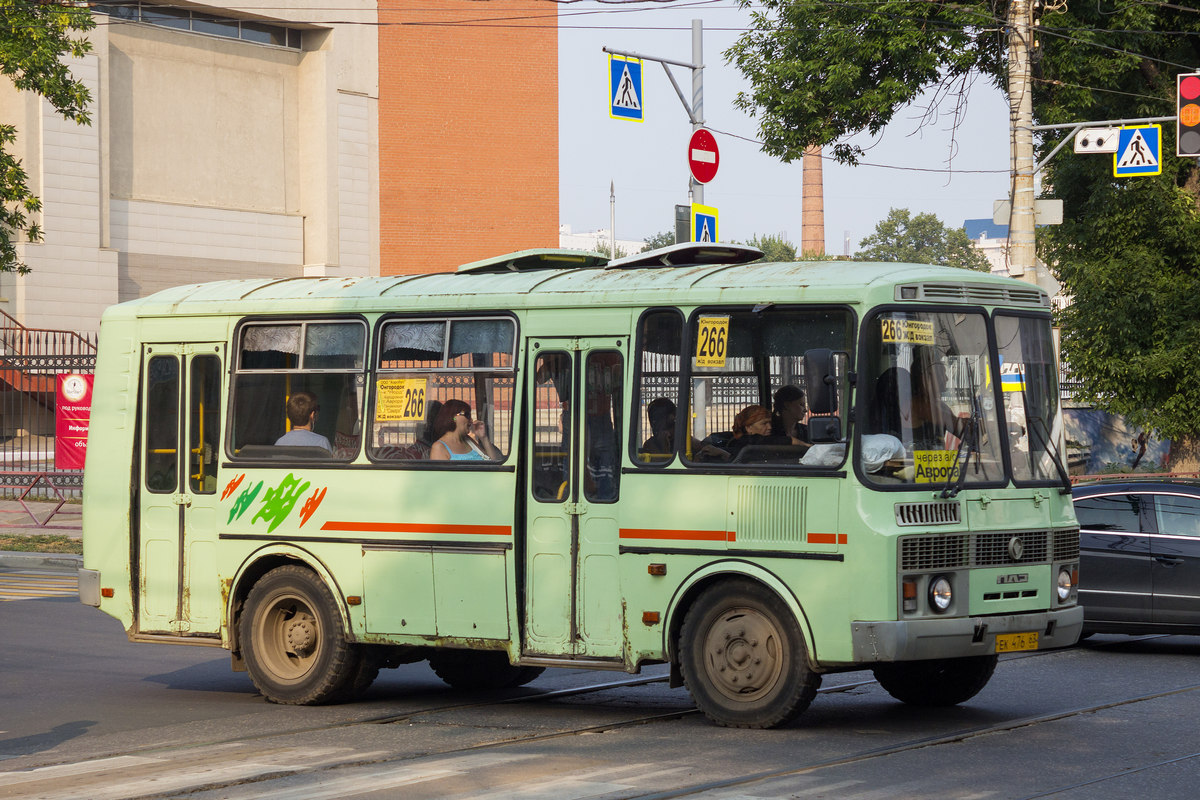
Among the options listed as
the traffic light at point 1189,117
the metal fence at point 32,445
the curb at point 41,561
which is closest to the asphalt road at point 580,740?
the traffic light at point 1189,117

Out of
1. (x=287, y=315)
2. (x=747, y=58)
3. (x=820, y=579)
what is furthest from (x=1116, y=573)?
(x=747, y=58)

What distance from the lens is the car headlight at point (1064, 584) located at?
986 centimetres

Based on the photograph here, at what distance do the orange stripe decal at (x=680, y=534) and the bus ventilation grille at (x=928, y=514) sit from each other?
1009 millimetres

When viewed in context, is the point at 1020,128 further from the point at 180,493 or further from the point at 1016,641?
the point at 180,493

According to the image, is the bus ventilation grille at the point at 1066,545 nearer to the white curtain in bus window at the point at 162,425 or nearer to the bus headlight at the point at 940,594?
the bus headlight at the point at 940,594

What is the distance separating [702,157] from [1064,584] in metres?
12.6

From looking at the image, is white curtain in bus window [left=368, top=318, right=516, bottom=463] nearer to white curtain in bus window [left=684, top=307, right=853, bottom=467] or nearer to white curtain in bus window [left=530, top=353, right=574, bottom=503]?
white curtain in bus window [left=530, top=353, right=574, bottom=503]

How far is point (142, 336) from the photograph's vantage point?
11914 mm

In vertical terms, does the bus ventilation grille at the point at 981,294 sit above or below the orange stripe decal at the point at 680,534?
above

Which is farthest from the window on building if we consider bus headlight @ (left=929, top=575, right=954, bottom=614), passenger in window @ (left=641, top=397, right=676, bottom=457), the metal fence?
bus headlight @ (left=929, top=575, right=954, bottom=614)

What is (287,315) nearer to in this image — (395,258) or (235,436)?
(235,436)

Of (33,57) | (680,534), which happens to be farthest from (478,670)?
(33,57)

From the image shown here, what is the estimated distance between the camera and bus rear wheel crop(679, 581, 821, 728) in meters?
9.27

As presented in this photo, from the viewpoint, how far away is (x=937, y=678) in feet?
34.2
